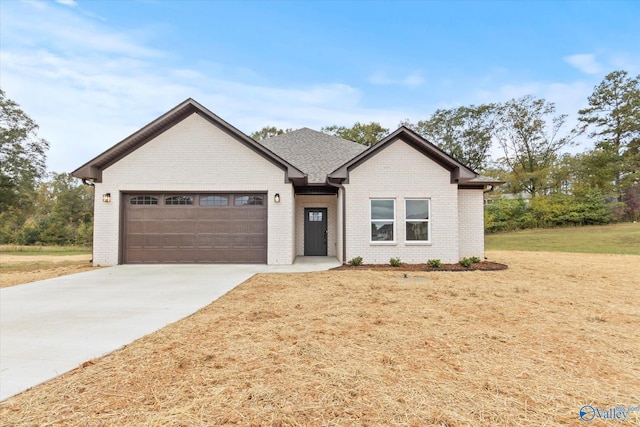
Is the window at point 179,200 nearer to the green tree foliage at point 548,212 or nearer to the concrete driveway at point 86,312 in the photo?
the concrete driveway at point 86,312

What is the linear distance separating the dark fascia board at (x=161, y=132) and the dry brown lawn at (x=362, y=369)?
6.56 metres

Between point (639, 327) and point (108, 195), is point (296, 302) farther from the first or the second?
point (108, 195)

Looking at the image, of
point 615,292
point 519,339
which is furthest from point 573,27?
point 519,339

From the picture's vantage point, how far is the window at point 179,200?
11406 mm

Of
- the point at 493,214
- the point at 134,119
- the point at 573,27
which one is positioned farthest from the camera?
the point at 493,214

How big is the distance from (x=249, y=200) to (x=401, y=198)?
18.7 ft

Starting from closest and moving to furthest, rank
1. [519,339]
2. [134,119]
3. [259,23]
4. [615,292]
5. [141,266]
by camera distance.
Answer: [519,339] < [615,292] < [141,266] < [259,23] < [134,119]

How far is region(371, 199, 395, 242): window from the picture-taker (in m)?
11.4

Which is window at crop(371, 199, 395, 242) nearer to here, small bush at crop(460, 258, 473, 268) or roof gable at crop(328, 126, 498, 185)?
roof gable at crop(328, 126, 498, 185)

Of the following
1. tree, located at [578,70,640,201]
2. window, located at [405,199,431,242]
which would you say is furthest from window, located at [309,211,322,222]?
tree, located at [578,70,640,201]

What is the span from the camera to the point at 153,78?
15.4 meters

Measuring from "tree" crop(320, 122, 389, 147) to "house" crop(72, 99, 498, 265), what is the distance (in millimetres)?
20778

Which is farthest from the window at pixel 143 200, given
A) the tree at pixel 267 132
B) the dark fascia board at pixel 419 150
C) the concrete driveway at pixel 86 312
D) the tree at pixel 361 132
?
the tree at pixel 267 132

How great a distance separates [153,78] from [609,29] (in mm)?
23460
